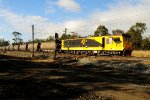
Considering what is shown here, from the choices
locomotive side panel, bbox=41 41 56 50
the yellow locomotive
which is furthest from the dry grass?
locomotive side panel, bbox=41 41 56 50

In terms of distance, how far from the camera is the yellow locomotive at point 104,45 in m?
44.6

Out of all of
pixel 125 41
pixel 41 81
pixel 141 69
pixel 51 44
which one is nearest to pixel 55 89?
pixel 41 81

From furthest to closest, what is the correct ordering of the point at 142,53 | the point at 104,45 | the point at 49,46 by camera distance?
the point at 49,46, the point at 142,53, the point at 104,45

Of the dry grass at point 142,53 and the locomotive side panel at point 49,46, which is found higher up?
the locomotive side panel at point 49,46

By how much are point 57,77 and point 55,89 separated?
15.8ft

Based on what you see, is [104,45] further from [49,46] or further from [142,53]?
[49,46]

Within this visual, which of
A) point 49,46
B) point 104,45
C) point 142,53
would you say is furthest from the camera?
point 49,46

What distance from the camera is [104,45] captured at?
47844mm

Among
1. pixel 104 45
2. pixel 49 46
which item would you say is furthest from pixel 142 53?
pixel 49 46

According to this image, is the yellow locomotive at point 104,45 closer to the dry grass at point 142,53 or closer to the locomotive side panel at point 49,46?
the dry grass at point 142,53

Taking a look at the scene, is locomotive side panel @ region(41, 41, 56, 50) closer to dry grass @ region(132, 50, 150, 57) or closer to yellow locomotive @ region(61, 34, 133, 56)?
yellow locomotive @ region(61, 34, 133, 56)

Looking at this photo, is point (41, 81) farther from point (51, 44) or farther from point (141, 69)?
point (51, 44)

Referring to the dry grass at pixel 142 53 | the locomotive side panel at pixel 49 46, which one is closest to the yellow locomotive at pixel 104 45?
the dry grass at pixel 142 53

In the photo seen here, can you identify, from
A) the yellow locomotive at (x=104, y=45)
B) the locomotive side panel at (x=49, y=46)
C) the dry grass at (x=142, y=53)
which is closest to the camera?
the yellow locomotive at (x=104, y=45)
